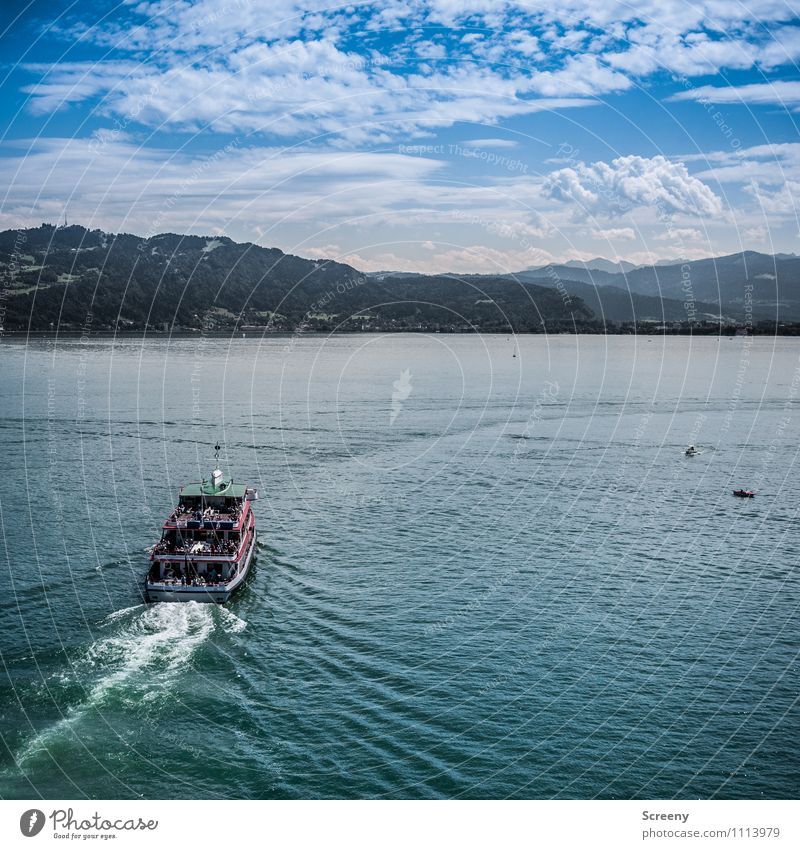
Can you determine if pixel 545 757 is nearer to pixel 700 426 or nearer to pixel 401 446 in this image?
pixel 401 446

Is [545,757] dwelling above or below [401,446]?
below

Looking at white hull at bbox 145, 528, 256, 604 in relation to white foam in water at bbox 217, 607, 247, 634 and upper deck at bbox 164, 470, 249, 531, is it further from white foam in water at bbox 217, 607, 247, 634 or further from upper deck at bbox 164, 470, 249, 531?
upper deck at bbox 164, 470, 249, 531

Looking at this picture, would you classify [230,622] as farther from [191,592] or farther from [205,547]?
[205,547]

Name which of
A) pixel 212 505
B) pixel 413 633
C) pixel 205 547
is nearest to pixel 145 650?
pixel 205 547

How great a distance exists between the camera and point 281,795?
39.9 metres

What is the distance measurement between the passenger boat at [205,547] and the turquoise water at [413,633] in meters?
2.01

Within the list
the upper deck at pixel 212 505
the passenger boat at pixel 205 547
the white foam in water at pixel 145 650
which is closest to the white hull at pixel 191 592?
the passenger boat at pixel 205 547

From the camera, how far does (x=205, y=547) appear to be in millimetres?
67938

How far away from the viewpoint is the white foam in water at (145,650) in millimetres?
46094

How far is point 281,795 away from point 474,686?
48.5 ft

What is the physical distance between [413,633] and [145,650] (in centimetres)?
1764

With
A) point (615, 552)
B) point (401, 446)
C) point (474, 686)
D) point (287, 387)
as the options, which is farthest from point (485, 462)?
point (287, 387)

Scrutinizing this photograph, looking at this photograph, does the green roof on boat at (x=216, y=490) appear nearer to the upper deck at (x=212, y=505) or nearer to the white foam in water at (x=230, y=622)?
the upper deck at (x=212, y=505)

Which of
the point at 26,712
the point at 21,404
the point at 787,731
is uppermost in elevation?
the point at 21,404
